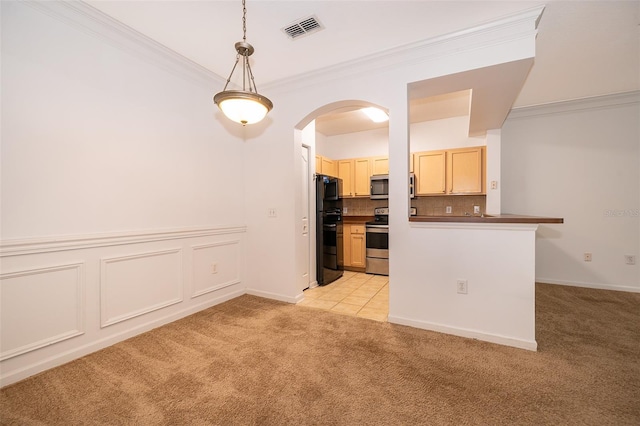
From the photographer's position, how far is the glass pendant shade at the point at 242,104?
193 cm

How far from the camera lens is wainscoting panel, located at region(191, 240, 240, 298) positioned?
10.1ft

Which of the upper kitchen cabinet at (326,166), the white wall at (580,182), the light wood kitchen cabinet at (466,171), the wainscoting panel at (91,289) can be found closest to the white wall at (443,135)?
the light wood kitchen cabinet at (466,171)

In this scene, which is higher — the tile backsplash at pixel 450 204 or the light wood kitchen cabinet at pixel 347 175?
the light wood kitchen cabinet at pixel 347 175

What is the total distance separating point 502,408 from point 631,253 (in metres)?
4.01

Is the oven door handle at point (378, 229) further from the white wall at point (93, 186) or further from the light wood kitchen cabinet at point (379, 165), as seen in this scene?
the white wall at point (93, 186)

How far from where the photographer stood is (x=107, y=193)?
7.48 feet

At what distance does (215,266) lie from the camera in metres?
3.26

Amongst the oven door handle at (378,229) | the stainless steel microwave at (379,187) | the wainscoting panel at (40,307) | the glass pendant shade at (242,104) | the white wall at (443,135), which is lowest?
the wainscoting panel at (40,307)

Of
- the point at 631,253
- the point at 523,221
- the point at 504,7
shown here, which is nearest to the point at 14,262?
the point at 523,221

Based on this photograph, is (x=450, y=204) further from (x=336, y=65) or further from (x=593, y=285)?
(x=336, y=65)

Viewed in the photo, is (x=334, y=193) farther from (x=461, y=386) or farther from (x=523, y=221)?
(x=461, y=386)

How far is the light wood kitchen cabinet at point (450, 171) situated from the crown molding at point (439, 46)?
2.60 m

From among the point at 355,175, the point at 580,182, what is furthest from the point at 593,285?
the point at 355,175

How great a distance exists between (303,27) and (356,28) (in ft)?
1.54
